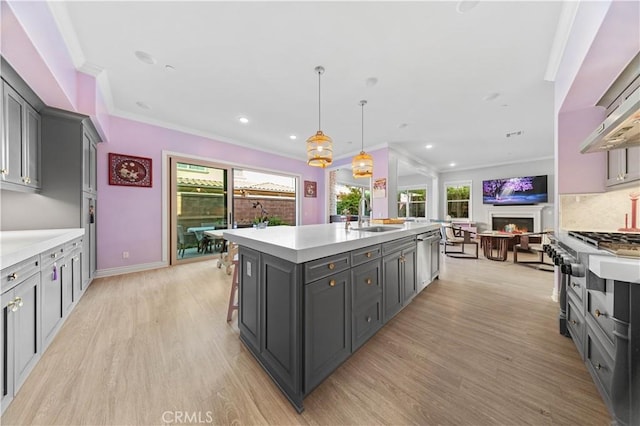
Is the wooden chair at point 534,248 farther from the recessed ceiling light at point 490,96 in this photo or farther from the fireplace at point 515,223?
the recessed ceiling light at point 490,96

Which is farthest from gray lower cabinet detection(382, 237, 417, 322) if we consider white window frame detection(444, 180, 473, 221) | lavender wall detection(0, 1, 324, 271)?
white window frame detection(444, 180, 473, 221)

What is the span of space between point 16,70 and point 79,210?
1.40m

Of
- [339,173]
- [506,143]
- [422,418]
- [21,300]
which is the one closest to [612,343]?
[422,418]

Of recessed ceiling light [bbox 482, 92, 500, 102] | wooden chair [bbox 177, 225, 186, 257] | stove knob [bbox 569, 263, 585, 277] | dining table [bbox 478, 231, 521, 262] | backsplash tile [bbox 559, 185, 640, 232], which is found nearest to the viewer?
stove knob [bbox 569, 263, 585, 277]

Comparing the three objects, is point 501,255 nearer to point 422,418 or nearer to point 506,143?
point 506,143

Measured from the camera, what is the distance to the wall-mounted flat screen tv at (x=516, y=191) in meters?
6.20

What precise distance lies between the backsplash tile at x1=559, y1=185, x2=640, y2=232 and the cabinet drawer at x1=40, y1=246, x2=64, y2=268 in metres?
4.91

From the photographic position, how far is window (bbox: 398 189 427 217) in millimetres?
8719

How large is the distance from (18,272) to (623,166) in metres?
4.66

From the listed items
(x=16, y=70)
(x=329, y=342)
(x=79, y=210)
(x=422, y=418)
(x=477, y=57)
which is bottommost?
(x=422, y=418)

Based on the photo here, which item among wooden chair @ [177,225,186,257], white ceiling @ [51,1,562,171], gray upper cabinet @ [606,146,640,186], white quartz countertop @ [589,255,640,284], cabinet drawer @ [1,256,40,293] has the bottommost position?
wooden chair @ [177,225,186,257]

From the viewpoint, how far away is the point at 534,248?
17.7 ft

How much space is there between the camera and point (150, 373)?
147cm

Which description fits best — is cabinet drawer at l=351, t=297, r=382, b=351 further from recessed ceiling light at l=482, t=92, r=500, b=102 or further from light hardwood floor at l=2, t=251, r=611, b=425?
recessed ceiling light at l=482, t=92, r=500, b=102
